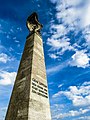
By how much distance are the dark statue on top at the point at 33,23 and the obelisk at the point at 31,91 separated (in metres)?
1.38

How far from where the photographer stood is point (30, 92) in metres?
5.86

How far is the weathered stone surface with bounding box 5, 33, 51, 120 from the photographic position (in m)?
5.59

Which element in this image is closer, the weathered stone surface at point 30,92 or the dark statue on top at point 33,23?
the weathered stone surface at point 30,92

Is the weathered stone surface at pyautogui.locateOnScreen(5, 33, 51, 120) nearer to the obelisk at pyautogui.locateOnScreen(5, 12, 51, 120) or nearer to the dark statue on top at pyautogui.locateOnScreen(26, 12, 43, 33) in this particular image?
the obelisk at pyautogui.locateOnScreen(5, 12, 51, 120)

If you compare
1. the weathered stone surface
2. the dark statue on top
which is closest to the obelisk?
the weathered stone surface

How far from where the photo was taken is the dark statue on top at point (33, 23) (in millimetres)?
9634

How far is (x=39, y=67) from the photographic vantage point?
24.3 ft

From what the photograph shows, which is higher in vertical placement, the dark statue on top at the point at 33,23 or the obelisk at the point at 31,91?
the dark statue on top at the point at 33,23

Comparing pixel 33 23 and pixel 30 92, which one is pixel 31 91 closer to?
pixel 30 92

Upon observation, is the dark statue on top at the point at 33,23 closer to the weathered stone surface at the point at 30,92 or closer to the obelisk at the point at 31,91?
the obelisk at the point at 31,91

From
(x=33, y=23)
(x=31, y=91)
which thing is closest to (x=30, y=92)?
(x=31, y=91)

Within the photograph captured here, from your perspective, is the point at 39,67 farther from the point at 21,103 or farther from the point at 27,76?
the point at 21,103

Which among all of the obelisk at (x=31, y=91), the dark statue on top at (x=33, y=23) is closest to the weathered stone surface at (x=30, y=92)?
the obelisk at (x=31, y=91)

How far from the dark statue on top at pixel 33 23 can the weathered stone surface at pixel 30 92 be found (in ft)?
6.11
